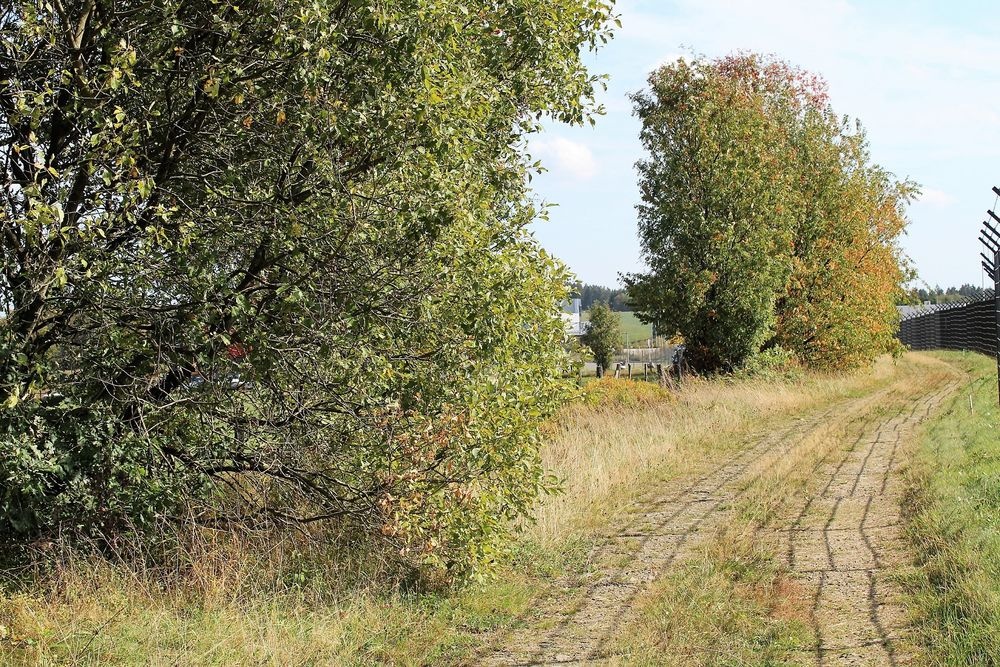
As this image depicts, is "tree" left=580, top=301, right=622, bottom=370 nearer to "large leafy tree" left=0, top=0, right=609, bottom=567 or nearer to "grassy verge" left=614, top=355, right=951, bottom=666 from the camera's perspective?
"grassy verge" left=614, top=355, right=951, bottom=666

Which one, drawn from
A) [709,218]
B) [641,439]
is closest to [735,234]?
[709,218]

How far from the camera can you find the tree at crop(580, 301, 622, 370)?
56.8 meters

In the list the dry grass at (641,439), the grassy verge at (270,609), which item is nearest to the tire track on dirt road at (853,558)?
the grassy verge at (270,609)

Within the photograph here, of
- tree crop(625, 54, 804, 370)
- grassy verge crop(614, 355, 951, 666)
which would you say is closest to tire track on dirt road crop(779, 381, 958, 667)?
grassy verge crop(614, 355, 951, 666)

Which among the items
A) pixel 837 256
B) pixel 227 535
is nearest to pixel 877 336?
pixel 837 256

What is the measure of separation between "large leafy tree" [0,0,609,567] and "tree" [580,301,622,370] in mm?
47819

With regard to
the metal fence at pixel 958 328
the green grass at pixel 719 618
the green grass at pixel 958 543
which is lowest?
the green grass at pixel 719 618

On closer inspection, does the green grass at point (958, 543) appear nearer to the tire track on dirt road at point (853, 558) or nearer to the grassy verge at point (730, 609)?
the tire track on dirt road at point (853, 558)

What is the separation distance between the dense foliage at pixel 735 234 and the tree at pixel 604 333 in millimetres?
23192

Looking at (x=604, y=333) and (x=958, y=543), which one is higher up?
(x=604, y=333)

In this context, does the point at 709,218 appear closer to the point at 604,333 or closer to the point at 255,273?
the point at 255,273

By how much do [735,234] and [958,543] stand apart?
19.3 metres

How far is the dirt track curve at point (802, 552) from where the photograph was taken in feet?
22.6

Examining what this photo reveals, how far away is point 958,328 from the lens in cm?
5284
